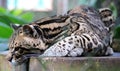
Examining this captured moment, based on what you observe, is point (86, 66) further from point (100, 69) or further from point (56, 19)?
point (56, 19)

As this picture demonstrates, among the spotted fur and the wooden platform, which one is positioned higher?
the spotted fur

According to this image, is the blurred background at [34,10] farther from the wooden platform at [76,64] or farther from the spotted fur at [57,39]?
the wooden platform at [76,64]

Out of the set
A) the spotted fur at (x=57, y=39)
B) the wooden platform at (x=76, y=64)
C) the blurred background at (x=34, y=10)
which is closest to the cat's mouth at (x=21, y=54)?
the spotted fur at (x=57, y=39)

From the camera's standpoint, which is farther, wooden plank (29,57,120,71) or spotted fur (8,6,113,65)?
spotted fur (8,6,113,65)

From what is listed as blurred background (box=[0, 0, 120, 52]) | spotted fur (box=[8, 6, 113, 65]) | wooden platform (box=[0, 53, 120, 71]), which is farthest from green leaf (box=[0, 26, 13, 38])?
wooden platform (box=[0, 53, 120, 71])

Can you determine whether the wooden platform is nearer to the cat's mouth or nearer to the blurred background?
the cat's mouth

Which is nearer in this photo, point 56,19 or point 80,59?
point 80,59

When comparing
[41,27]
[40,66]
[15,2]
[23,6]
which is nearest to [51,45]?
[41,27]
